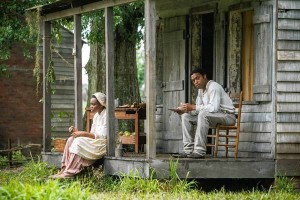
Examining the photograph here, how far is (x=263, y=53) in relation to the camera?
1151cm

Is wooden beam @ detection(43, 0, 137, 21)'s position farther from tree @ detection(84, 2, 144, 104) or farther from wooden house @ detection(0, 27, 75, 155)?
wooden house @ detection(0, 27, 75, 155)

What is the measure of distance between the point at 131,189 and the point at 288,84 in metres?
Answer: 3.07

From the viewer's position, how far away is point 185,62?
13.4 metres

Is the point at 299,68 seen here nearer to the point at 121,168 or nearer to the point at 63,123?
the point at 121,168

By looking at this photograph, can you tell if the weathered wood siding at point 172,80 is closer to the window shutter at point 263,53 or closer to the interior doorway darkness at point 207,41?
the interior doorway darkness at point 207,41

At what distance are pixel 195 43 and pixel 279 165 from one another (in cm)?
318

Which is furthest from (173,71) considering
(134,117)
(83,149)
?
(83,149)

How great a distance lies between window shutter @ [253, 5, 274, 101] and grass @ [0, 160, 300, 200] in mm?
1458

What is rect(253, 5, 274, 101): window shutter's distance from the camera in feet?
37.3

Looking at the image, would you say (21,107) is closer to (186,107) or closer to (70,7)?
(70,7)

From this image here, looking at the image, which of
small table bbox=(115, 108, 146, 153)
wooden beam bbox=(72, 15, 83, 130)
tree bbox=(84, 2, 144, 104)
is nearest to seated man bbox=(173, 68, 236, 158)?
small table bbox=(115, 108, 146, 153)

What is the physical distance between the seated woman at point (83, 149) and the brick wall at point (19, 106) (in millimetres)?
9584

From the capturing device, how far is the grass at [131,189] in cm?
851

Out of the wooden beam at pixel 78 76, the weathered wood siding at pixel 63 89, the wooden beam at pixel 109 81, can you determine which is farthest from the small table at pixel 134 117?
the weathered wood siding at pixel 63 89
